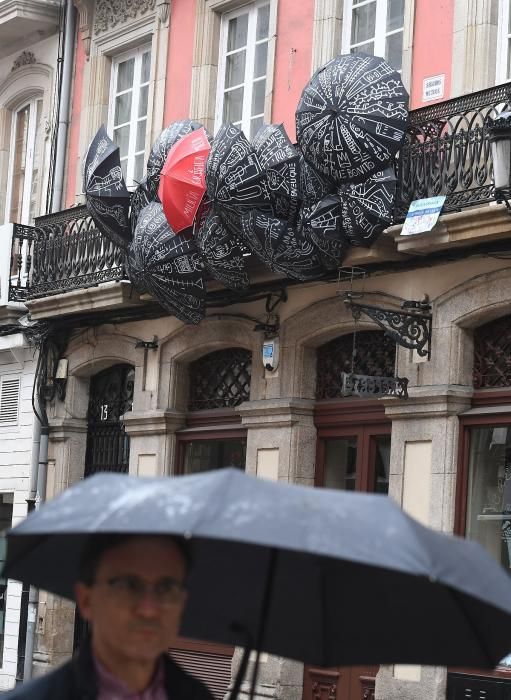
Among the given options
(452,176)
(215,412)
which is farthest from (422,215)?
(215,412)

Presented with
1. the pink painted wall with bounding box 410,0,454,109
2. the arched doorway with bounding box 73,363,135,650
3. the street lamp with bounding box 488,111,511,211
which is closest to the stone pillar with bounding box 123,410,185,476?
the arched doorway with bounding box 73,363,135,650

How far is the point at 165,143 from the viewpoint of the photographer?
55.2 ft

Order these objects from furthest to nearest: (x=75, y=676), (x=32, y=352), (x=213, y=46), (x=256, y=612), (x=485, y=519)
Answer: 1. (x=32, y=352)
2. (x=213, y=46)
3. (x=485, y=519)
4. (x=256, y=612)
5. (x=75, y=676)

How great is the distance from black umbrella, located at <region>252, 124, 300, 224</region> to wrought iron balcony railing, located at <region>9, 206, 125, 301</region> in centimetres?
324

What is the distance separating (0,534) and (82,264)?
185 inches

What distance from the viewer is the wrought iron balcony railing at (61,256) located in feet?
60.1

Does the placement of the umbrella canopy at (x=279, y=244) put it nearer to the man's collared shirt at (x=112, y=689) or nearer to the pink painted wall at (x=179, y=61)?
the pink painted wall at (x=179, y=61)

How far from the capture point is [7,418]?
69.9 ft

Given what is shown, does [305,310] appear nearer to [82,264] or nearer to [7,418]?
[82,264]

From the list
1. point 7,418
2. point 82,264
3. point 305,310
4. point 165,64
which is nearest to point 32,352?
point 7,418

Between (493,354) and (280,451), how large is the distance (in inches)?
114

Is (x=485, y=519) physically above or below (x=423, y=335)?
below

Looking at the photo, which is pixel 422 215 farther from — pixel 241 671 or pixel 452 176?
pixel 241 671

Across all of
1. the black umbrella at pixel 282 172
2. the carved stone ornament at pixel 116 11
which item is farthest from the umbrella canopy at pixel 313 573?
the carved stone ornament at pixel 116 11
